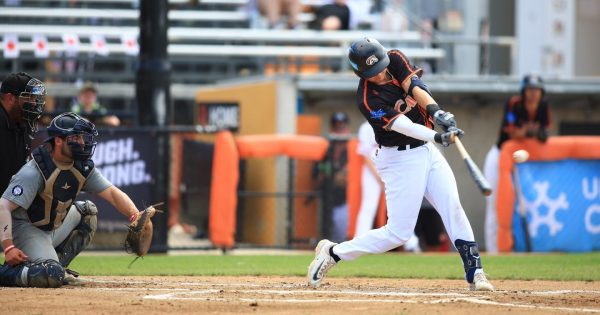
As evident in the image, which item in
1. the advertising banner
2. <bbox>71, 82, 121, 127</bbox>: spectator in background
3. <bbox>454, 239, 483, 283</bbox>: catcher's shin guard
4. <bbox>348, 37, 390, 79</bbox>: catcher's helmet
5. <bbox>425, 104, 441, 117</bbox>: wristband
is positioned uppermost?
<bbox>348, 37, 390, 79</bbox>: catcher's helmet

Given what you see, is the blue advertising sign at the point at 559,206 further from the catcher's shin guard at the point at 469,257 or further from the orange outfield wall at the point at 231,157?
the catcher's shin guard at the point at 469,257

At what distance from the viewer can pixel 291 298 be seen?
7.77 metres

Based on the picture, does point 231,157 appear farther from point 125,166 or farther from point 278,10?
point 278,10

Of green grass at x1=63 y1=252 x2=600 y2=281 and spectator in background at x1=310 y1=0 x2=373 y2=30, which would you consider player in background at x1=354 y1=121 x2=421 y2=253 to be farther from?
spectator in background at x1=310 y1=0 x2=373 y2=30

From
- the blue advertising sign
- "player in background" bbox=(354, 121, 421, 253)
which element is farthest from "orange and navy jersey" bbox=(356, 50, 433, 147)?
the blue advertising sign

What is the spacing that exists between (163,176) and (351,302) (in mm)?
6718

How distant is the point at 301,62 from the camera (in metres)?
20.0

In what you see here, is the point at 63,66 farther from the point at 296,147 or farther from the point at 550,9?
the point at 550,9

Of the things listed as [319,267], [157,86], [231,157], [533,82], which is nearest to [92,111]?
[157,86]

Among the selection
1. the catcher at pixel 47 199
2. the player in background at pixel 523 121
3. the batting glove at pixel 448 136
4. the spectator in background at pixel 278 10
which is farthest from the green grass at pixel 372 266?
the spectator in background at pixel 278 10

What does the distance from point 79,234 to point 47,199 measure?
666 mm

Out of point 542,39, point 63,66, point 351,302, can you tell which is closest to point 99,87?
point 63,66

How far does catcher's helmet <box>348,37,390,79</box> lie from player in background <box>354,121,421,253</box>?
224 inches

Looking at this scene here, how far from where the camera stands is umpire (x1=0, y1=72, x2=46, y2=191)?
352 inches
